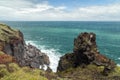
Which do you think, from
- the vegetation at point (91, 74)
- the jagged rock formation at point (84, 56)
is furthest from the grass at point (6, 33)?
the vegetation at point (91, 74)

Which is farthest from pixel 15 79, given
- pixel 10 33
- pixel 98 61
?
pixel 10 33

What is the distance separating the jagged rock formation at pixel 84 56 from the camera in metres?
44.9

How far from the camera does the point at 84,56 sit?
45500 millimetres

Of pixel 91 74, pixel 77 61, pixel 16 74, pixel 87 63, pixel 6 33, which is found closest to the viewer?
pixel 16 74

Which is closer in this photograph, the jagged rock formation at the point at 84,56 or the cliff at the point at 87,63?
the cliff at the point at 87,63

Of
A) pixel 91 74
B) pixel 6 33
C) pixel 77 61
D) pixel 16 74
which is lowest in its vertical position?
pixel 91 74

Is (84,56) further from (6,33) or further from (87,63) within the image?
(6,33)

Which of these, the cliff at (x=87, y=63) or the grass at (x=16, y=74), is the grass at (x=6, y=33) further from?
the grass at (x=16, y=74)

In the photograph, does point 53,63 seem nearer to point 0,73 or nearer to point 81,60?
point 81,60

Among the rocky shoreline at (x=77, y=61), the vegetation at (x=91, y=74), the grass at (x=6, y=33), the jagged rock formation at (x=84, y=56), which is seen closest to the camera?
the rocky shoreline at (x=77, y=61)

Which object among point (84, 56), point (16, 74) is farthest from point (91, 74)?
point (16, 74)

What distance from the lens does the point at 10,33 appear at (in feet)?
205

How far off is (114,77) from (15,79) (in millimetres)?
21192

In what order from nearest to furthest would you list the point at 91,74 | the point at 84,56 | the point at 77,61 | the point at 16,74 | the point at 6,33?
the point at 16,74
the point at 91,74
the point at 84,56
the point at 77,61
the point at 6,33
